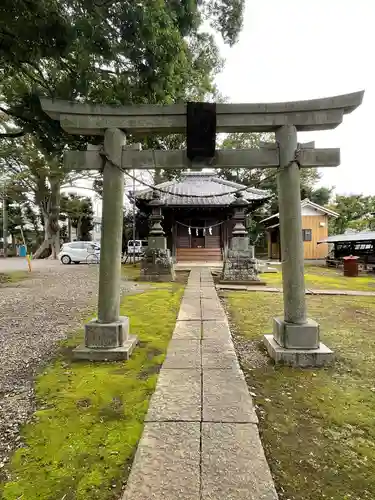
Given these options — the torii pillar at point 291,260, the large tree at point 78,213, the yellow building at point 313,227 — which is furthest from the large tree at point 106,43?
the large tree at point 78,213

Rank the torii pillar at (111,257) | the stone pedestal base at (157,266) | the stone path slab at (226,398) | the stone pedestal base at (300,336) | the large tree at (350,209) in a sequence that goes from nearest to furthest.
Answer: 1. the stone path slab at (226,398)
2. the stone pedestal base at (300,336)
3. the torii pillar at (111,257)
4. the stone pedestal base at (157,266)
5. the large tree at (350,209)

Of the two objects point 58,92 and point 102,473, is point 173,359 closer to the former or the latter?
point 102,473

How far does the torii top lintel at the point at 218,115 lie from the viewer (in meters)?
3.74

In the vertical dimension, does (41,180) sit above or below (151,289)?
above

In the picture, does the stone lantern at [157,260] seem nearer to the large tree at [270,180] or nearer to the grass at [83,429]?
the grass at [83,429]

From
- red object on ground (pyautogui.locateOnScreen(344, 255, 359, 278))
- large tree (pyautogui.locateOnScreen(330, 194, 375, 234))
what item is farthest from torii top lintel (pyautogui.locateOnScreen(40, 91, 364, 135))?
large tree (pyautogui.locateOnScreen(330, 194, 375, 234))

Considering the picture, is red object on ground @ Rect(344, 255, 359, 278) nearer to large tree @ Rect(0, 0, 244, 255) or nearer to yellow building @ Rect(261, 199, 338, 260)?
yellow building @ Rect(261, 199, 338, 260)

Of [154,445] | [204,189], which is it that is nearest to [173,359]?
[154,445]

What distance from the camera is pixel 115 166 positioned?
12.7 ft

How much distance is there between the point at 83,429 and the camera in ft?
7.54

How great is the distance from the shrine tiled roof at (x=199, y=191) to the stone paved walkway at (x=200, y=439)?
10.6 metres

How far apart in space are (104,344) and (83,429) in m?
1.54

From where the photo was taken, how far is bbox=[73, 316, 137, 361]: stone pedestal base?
3.70 meters

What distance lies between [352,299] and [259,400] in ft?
21.7
